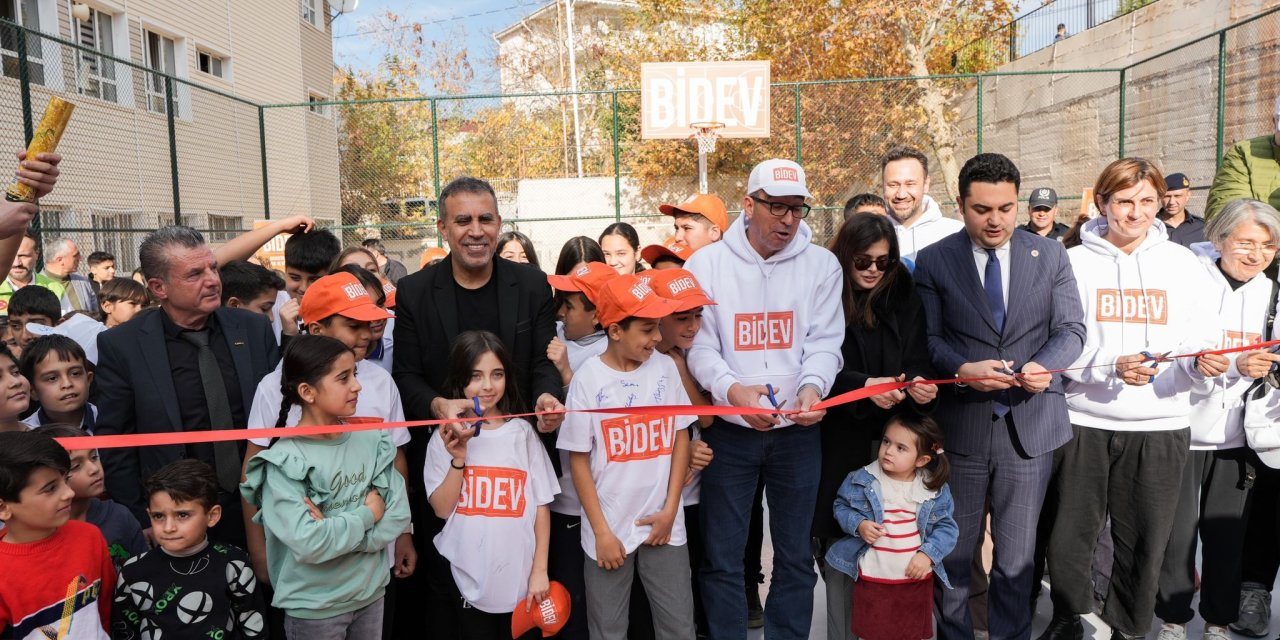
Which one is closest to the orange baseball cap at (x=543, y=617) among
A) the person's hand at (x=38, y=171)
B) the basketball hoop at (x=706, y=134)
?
the person's hand at (x=38, y=171)

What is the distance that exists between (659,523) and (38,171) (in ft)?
8.04

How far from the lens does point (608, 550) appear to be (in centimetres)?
314

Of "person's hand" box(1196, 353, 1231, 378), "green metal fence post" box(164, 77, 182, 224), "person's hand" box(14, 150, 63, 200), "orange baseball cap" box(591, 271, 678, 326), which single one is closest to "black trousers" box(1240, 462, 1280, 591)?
"person's hand" box(1196, 353, 1231, 378)

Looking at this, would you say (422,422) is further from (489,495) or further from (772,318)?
(772,318)

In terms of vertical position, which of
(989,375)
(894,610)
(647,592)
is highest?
(989,375)

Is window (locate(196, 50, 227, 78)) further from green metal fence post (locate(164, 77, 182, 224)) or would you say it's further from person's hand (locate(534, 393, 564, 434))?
person's hand (locate(534, 393, 564, 434))

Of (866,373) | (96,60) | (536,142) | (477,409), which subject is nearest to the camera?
(477,409)

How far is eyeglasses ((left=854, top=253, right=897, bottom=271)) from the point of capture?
3484 mm

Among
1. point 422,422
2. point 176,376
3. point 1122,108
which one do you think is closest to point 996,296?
point 422,422

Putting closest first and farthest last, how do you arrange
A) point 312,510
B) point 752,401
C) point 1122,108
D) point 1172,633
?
point 312,510 → point 752,401 → point 1172,633 → point 1122,108

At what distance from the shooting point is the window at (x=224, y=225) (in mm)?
13953

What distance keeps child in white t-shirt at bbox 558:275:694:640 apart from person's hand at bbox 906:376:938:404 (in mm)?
915

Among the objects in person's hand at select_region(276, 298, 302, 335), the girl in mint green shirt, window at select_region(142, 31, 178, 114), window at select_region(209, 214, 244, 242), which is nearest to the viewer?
the girl in mint green shirt

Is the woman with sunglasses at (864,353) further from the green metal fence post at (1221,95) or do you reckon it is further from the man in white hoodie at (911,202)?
the green metal fence post at (1221,95)
